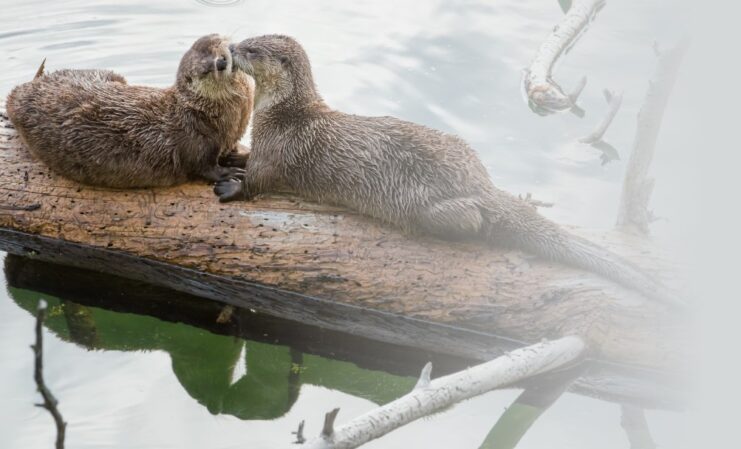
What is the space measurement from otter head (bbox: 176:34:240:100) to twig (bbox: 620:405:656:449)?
7.69 ft

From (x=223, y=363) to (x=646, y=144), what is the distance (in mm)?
2294

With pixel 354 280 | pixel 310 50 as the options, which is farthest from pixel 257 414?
pixel 310 50

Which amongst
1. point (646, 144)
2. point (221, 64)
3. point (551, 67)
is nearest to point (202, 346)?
point (221, 64)

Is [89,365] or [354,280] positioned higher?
[354,280]

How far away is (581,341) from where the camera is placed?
13.1 ft

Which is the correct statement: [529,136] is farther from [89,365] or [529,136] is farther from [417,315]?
[89,365]

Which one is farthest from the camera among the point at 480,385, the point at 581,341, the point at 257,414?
the point at 257,414

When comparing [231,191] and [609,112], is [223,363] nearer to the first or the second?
[231,191]

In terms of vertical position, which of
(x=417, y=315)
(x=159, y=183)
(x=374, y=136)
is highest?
(x=374, y=136)

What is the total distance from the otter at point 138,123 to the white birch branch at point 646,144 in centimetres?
189

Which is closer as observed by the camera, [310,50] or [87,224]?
[87,224]

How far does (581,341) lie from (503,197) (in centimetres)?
75

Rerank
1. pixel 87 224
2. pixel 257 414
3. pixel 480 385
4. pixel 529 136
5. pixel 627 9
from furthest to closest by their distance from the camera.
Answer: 1. pixel 627 9
2. pixel 529 136
3. pixel 87 224
4. pixel 257 414
5. pixel 480 385

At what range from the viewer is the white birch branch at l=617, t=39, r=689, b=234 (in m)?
4.66
